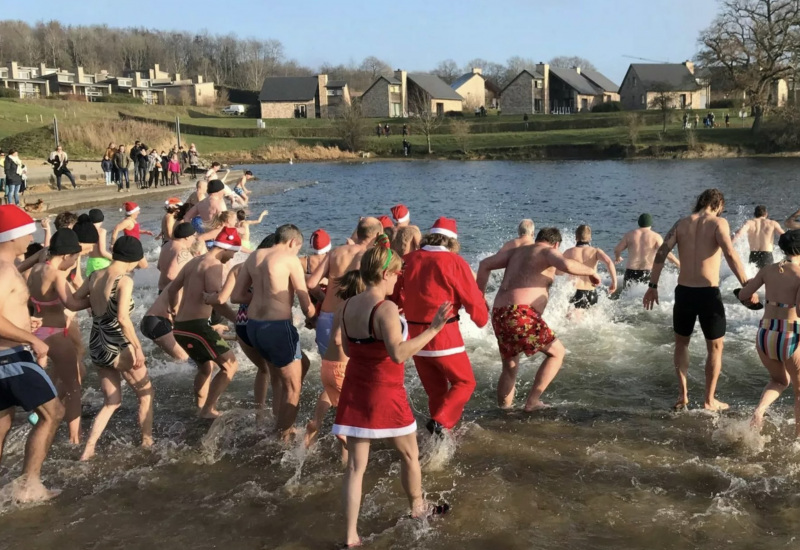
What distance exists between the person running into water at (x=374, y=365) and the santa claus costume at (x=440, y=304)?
1.10m

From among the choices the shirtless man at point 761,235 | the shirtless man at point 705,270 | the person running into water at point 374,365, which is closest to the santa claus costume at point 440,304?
the person running into water at point 374,365

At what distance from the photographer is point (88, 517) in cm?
511

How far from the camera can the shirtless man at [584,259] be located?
979 cm

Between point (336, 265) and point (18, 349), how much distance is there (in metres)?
2.51

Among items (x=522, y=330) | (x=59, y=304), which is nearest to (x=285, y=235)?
(x=59, y=304)

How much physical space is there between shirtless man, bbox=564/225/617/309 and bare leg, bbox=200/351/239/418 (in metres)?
5.01

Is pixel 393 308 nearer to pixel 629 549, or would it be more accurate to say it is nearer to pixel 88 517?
pixel 629 549

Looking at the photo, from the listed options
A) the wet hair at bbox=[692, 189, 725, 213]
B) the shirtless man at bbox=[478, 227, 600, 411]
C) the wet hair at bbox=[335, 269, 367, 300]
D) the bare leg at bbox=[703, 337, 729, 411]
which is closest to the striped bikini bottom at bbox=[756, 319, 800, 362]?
the bare leg at bbox=[703, 337, 729, 411]

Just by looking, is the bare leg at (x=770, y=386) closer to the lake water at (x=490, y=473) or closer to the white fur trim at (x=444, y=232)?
the lake water at (x=490, y=473)

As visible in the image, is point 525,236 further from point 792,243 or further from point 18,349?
point 18,349

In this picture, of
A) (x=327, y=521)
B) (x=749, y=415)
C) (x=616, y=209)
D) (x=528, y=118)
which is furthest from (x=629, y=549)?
(x=528, y=118)

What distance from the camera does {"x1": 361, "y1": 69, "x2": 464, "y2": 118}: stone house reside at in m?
94.9

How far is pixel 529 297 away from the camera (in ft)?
21.4

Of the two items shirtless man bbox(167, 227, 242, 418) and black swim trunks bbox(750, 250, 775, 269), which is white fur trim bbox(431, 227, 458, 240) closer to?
shirtless man bbox(167, 227, 242, 418)
